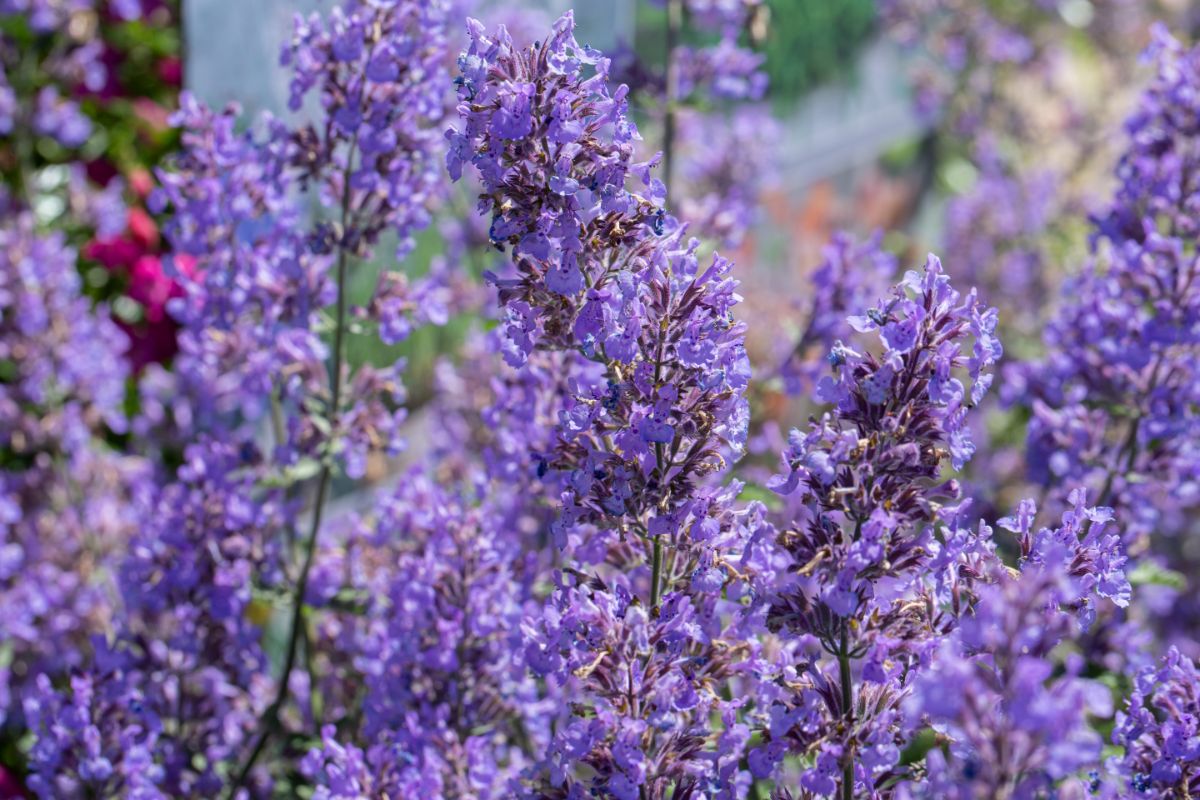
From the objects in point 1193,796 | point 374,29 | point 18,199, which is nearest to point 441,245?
point 18,199

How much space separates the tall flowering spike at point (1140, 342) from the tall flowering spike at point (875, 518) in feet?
4.00

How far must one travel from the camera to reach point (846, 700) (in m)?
1.76

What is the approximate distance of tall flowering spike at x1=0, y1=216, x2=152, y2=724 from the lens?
3.58 m

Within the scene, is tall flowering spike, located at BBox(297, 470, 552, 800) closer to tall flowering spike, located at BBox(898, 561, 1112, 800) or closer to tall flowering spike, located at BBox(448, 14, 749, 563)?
tall flowering spike, located at BBox(448, 14, 749, 563)

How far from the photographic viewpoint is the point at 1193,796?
1.76 m

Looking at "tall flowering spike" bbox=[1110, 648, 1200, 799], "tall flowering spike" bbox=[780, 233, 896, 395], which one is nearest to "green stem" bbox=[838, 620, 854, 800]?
"tall flowering spike" bbox=[1110, 648, 1200, 799]

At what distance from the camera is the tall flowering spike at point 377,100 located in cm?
→ 240

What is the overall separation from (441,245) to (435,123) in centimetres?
260

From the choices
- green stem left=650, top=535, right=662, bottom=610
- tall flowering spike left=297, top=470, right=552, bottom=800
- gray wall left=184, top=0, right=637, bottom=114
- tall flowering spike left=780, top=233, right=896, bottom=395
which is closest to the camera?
green stem left=650, top=535, right=662, bottom=610

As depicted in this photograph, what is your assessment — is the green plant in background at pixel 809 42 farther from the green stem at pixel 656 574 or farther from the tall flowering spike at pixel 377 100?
the green stem at pixel 656 574

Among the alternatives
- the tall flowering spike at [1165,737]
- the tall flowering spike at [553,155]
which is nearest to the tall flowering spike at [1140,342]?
the tall flowering spike at [1165,737]

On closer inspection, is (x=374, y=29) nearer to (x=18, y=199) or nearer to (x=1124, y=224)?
(x=1124, y=224)

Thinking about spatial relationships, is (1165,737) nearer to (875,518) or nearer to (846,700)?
(846,700)

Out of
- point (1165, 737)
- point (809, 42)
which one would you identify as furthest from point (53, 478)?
point (809, 42)
